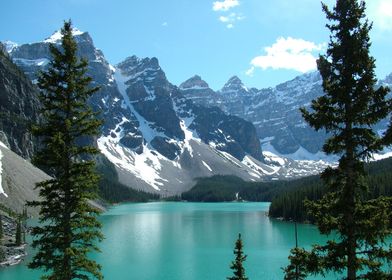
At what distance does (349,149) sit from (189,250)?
72.4m

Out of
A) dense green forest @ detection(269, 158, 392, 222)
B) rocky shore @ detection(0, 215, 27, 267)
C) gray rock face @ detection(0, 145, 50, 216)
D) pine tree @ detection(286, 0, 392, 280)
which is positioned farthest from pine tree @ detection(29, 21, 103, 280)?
dense green forest @ detection(269, 158, 392, 222)

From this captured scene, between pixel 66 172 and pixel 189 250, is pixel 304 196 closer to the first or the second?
pixel 189 250

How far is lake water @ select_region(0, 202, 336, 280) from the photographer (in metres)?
61.5

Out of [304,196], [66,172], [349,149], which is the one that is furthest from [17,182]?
[349,149]

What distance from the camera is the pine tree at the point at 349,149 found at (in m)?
14.4

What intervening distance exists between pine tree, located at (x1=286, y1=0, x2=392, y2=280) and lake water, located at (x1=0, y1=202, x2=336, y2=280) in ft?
150

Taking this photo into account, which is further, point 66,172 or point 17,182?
point 17,182

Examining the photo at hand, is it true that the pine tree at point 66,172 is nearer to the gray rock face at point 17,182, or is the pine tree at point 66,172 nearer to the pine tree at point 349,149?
the pine tree at point 349,149

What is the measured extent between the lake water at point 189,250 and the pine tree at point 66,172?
142 feet

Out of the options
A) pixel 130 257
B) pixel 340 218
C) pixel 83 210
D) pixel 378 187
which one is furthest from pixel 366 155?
pixel 378 187

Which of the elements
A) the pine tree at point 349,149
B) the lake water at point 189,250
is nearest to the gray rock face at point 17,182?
the lake water at point 189,250

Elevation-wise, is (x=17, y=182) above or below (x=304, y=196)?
above

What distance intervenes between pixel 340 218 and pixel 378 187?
379 ft

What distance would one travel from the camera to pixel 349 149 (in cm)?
1514
